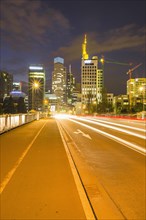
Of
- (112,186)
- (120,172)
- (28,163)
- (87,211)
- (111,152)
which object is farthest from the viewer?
(111,152)

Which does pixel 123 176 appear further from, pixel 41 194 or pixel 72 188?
pixel 41 194

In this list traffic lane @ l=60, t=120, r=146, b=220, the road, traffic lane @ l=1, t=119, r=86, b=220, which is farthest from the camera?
traffic lane @ l=60, t=120, r=146, b=220

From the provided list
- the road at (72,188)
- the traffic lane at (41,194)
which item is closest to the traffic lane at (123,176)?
the road at (72,188)

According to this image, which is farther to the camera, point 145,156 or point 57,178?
point 145,156

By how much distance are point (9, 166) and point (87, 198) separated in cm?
438

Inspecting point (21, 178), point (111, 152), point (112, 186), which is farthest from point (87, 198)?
point (111, 152)

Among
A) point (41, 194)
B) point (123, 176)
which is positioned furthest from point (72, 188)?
point (123, 176)

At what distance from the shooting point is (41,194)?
721 cm

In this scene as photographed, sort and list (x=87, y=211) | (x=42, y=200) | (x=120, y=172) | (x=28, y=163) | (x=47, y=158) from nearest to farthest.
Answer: (x=87, y=211) < (x=42, y=200) < (x=120, y=172) < (x=28, y=163) < (x=47, y=158)

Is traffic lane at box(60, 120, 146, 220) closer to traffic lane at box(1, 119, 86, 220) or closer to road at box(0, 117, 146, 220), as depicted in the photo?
road at box(0, 117, 146, 220)

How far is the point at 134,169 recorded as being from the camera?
34.7ft

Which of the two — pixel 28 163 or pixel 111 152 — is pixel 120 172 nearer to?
pixel 28 163

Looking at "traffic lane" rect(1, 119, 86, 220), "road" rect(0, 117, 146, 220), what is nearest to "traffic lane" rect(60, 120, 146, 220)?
"road" rect(0, 117, 146, 220)

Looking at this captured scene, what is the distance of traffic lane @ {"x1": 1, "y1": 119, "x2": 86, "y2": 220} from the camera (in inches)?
231
